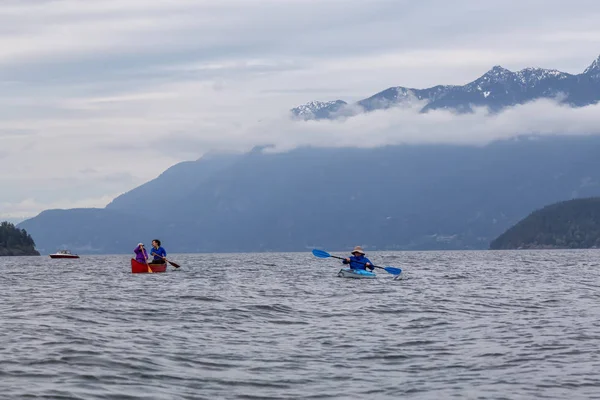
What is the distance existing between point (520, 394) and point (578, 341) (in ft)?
30.9

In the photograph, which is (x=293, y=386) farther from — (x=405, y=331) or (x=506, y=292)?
(x=506, y=292)

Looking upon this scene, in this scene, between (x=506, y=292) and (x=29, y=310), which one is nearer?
(x=29, y=310)

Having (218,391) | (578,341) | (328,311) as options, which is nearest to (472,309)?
(328,311)

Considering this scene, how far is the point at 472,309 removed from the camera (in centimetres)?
4228

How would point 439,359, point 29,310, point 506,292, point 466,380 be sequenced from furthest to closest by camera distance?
point 506,292 < point 29,310 < point 439,359 < point 466,380

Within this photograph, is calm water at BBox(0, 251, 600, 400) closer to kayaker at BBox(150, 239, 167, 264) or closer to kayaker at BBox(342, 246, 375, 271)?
kayaker at BBox(342, 246, 375, 271)

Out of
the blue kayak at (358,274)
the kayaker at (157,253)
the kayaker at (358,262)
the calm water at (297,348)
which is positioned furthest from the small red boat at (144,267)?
the calm water at (297,348)

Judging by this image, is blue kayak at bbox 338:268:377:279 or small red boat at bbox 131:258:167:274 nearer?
blue kayak at bbox 338:268:377:279

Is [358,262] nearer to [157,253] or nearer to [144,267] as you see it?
[157,253]

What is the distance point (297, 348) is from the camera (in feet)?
93.6

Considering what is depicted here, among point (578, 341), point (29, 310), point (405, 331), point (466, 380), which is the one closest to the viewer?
point (466, 380)

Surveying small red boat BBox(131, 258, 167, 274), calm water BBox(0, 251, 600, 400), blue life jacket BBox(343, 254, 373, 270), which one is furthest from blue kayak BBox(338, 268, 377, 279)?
calm water BBox(0, 251, 600, 400)

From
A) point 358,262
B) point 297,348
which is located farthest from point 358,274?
point 297,348

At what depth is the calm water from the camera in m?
21.6
